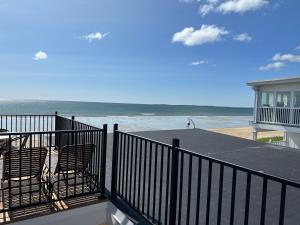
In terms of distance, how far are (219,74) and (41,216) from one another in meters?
56.3

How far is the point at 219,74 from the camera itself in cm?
5625

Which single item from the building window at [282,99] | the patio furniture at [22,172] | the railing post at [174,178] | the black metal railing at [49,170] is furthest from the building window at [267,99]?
the patio furniture at [22,172]

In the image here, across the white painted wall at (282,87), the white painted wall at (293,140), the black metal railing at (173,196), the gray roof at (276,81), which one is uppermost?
the gray roof at (276,81)

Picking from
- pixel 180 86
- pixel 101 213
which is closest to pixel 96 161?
pixel 101 213

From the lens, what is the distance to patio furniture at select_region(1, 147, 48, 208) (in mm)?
3033

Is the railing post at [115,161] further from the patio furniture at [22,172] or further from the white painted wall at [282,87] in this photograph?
the white painted wall at [282,87]

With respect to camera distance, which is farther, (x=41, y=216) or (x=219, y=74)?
(x=219, y=74)

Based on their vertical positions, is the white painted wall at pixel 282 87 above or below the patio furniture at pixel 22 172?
above

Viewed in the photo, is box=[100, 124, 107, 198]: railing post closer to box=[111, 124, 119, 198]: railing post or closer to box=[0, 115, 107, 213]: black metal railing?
box=[0, 115, 107, 213]: black metal railing

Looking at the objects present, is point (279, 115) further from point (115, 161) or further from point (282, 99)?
point (115, 161)

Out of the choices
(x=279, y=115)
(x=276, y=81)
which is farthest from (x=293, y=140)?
(x=276, y=81)

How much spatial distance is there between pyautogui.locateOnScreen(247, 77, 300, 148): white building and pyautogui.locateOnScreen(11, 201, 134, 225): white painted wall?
11.8m

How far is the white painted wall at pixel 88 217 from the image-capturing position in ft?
10.1

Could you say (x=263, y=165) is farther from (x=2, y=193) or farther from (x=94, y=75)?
(x=94, y=75)
